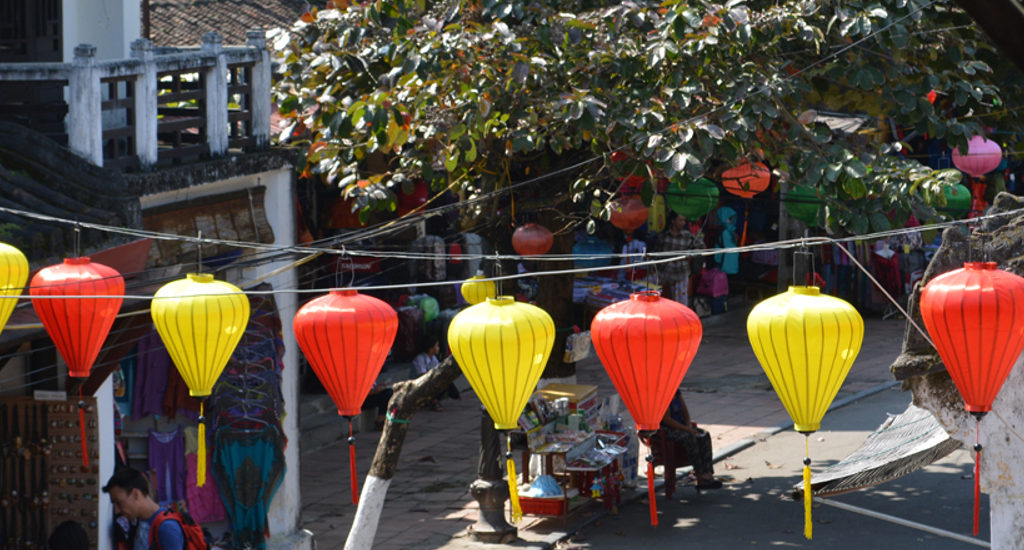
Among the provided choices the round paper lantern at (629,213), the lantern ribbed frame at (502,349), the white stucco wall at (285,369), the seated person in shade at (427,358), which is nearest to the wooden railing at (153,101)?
the white stucco wall at (285,369)

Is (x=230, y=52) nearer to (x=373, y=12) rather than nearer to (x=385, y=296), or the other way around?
(x=373, y=12)

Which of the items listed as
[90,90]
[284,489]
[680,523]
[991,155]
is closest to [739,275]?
[991,155]

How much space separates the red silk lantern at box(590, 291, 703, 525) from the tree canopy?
2137mm

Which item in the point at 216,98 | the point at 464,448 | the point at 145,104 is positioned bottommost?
the point at 464,448

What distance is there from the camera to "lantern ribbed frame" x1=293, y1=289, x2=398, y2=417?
726 centimetres

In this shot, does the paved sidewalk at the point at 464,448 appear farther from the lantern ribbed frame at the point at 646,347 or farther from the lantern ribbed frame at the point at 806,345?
the lantern ribbed frame at the point at 806,345

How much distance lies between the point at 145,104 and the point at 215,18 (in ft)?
29.3

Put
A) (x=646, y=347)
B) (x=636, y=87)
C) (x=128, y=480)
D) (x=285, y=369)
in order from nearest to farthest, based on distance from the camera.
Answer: (x=646, y=347) → (x=128, y=480) → (x=636, y=87) → (x=285, y=369)

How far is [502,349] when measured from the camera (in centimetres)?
678

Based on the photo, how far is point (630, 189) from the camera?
12047 mm

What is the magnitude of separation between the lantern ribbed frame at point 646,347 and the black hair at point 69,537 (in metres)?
4.00

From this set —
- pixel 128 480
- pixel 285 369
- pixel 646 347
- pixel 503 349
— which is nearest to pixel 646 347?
pixel 646 347

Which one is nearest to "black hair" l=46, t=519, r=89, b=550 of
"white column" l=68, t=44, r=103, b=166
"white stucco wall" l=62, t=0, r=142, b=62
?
"white column" l=68, t=44, r=103, b=166

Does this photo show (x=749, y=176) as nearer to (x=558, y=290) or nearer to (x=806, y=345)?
(x=558, y=290)
